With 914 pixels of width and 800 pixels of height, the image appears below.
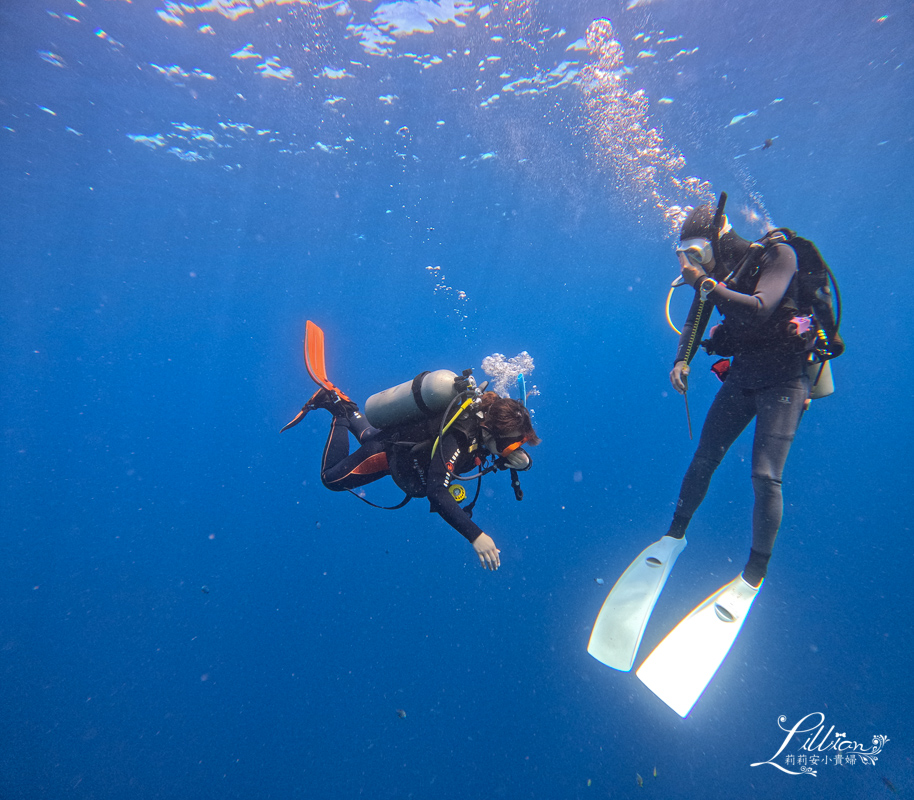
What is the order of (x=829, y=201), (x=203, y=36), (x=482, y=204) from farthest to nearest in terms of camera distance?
(x=829, y=201)
(x=482, y=204)
(x=203, y=36)

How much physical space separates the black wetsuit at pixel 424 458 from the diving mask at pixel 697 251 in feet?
7.57

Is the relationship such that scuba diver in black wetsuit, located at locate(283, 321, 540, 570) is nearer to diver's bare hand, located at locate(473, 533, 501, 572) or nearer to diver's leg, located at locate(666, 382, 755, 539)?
diver's bare hand, located at locate(473, 533, 501, 572)

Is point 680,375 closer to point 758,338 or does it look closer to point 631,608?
point 758,338

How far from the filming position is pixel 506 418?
11.3 feet

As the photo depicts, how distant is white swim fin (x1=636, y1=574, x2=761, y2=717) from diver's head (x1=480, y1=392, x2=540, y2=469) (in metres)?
2.29

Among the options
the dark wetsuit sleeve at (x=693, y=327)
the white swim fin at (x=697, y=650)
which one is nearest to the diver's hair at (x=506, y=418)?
the dark wetsuit sleeve at (x=693, y=327)

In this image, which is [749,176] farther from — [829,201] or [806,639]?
[806,639]

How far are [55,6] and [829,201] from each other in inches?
1291

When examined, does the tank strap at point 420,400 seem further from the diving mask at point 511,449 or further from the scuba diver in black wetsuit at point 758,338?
the scuba diver in black wetsuit at point 758,338

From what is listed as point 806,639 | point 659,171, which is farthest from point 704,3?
point 806,639

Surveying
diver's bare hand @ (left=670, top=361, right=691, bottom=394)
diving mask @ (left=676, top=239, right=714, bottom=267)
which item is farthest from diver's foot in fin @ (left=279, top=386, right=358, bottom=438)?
diving mask @ (left=676, top=239, right=714, bottom=267)

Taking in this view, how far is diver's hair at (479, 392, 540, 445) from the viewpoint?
3436 mm

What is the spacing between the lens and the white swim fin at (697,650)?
3.43m

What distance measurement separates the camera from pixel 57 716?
25.6 feet
